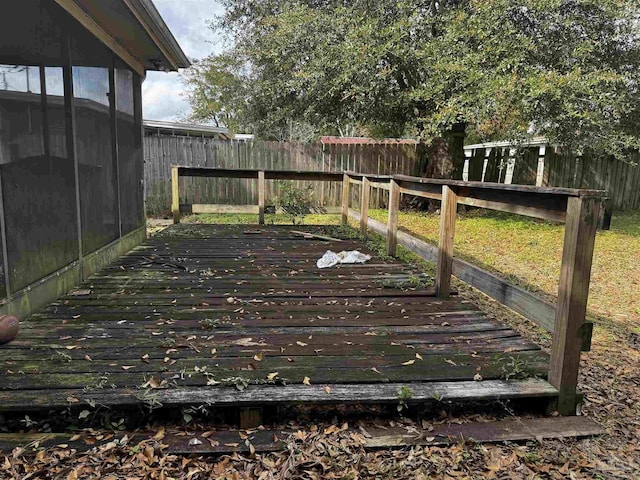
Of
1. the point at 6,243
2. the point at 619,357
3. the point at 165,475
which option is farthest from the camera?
the point at 619,357

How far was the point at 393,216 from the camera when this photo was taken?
4996 millimetres

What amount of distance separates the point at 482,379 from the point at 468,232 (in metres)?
7.19

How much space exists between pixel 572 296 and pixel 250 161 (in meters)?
9.87

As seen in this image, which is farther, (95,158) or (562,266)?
(95,158)

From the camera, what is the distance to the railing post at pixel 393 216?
488 centimetres

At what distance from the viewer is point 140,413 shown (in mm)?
1938

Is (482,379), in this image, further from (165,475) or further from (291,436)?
(165,475)

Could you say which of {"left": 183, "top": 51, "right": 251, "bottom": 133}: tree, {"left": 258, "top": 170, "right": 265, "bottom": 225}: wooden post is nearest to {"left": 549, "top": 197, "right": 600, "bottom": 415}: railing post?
{"left": 258, "top": 170, "right": 265, "bottom": 225}: wooden post

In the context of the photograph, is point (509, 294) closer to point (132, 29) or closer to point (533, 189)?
point (533, 189)

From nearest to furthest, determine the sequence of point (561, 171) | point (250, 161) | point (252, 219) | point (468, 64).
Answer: point (468, 64) → point (252, 219) → point (250, 161) → point (561, 171)

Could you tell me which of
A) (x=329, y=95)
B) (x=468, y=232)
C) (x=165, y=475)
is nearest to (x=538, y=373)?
(x=165, y=475)

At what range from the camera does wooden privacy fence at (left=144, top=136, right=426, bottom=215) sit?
1043 centimetres

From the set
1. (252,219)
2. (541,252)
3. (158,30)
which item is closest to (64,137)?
(158,30)

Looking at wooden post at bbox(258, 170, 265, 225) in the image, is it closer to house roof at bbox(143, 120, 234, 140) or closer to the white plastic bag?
the white plastic bag
